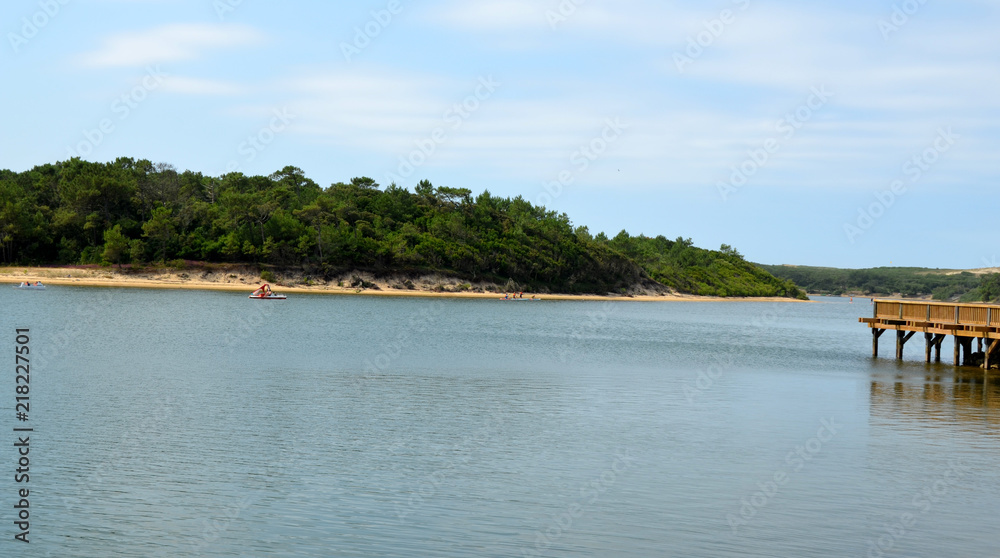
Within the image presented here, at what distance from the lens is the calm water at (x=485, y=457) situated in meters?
14.3

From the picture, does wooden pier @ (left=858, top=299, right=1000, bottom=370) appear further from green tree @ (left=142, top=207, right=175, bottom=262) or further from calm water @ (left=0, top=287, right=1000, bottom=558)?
green tree @ (left=142, top=207, right=175, bottom=262)

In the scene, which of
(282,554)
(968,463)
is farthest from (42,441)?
(968,463)

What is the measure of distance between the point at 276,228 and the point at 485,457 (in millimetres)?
109650

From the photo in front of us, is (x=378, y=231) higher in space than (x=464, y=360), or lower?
higher

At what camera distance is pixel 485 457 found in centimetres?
1983

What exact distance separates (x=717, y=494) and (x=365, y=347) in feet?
100

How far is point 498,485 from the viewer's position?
1742cm

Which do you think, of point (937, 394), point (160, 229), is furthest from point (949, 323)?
point (160, 229)

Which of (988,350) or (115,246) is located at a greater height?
(115,246)

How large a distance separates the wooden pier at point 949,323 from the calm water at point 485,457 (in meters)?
3.41

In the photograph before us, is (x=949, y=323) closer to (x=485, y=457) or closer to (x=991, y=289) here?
(x=485, y=457)

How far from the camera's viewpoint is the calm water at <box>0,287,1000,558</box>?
46.8ft

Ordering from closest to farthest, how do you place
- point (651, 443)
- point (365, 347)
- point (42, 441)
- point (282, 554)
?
1. point (282, 554)
2. point (42, 441)
3. point (651, 443)
4. point (365, 347)

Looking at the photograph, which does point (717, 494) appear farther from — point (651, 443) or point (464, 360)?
point (464, 360)
